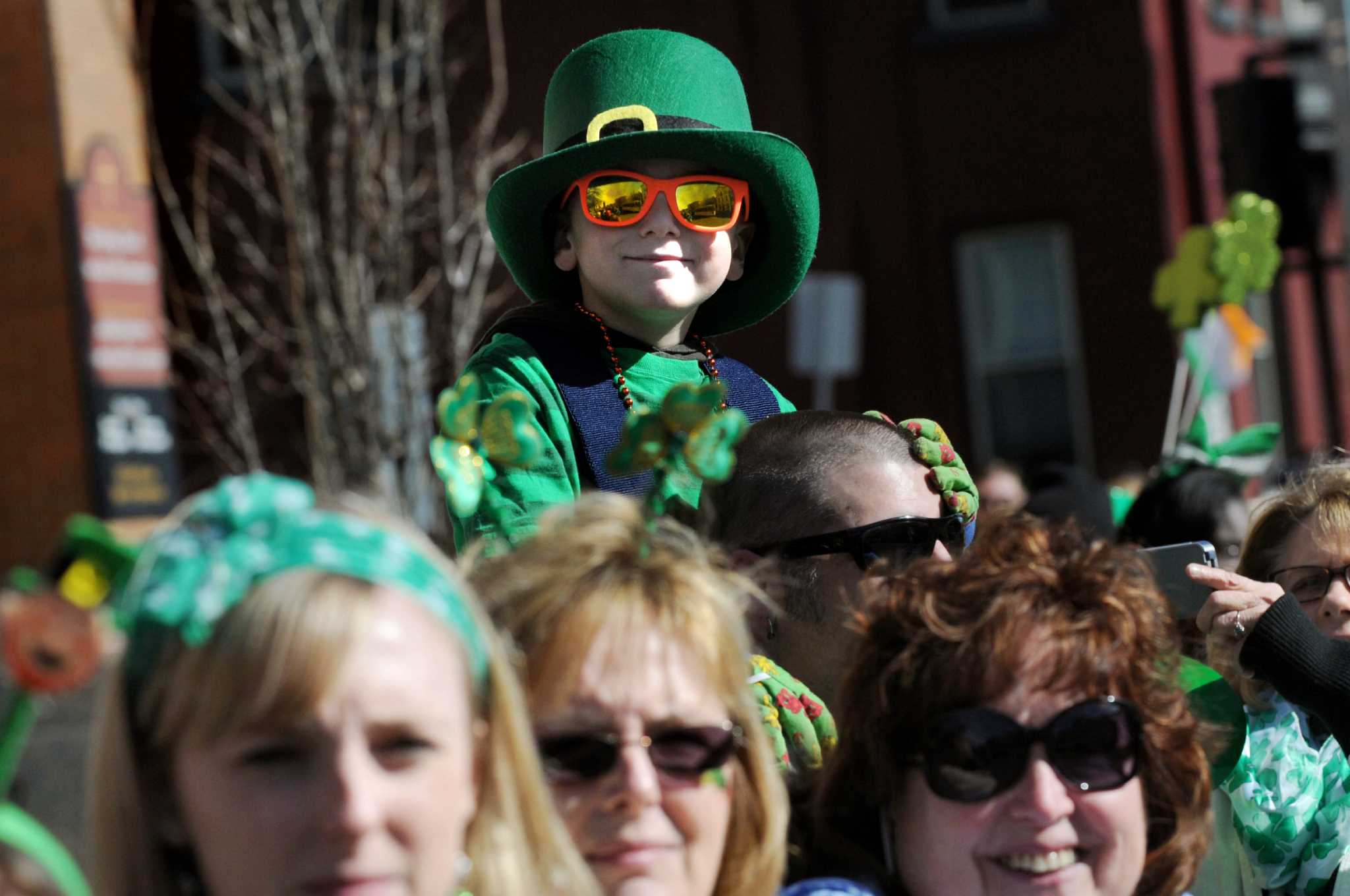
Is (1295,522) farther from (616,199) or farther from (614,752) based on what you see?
(614,752)

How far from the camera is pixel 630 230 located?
3.14 meters

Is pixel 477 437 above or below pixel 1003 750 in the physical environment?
above

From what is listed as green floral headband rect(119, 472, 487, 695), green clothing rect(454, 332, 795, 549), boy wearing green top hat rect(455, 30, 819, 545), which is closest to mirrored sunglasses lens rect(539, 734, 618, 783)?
green floral headband rect(119, 472, 487, 695)

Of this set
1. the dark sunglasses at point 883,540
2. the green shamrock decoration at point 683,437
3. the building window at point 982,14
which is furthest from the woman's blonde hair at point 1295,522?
the building window at point 982,14

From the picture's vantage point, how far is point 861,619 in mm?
2314

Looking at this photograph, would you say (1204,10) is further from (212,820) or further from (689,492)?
(212,820)

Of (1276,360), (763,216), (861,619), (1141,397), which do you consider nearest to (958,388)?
(1141,397)

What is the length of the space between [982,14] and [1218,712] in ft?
38.2

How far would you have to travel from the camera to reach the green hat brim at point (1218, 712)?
255 centimetres

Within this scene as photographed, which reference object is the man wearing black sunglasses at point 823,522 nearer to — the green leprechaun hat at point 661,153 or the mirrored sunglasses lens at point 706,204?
the mirrored sunglasses lens at point 706,204

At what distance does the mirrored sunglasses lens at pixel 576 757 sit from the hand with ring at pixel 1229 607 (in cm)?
126

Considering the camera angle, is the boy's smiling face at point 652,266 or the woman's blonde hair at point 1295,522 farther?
the woman's blonde hair at point 1295,522

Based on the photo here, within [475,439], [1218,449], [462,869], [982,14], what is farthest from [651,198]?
[982,14]

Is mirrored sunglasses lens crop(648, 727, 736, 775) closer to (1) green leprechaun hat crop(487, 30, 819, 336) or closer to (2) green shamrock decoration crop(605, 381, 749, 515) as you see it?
(2) green shamrock decoration crop(605, 381, 749, 515)
